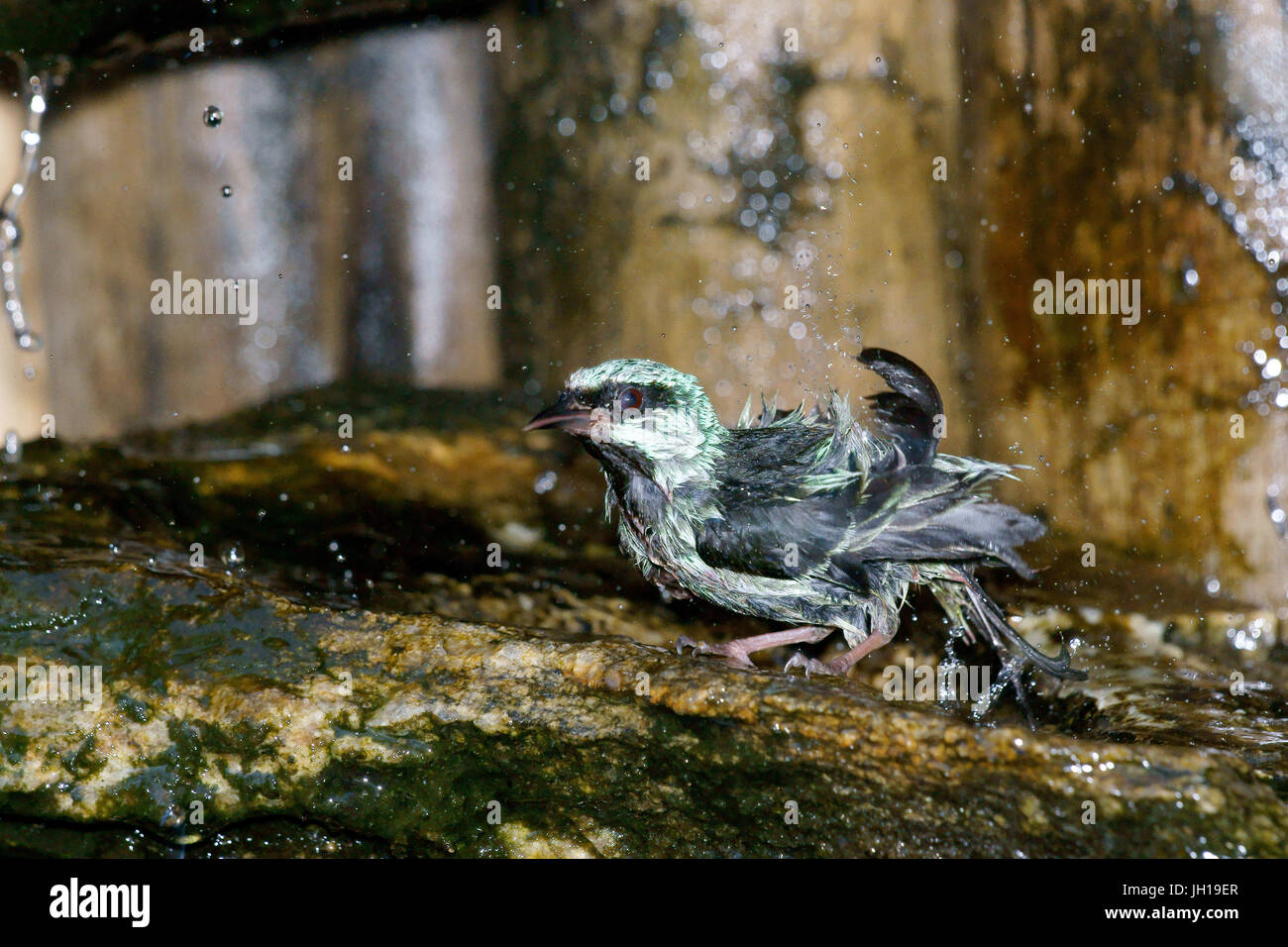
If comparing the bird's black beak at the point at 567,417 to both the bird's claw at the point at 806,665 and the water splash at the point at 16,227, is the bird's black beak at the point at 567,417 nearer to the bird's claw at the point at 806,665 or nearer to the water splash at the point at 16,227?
the bird's claw at the point at 806,665

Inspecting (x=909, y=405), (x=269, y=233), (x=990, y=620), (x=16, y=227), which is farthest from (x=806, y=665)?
(x=16, y=227)

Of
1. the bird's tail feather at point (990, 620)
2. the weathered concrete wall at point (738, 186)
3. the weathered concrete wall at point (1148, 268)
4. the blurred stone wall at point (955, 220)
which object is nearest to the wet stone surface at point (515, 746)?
the bird's tail feather at point (990, 620)

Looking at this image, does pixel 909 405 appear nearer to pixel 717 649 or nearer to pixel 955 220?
pixel 717 649

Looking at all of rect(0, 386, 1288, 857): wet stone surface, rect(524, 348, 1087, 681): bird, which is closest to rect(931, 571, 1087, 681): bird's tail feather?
rect(524, 348, 1087, 681): bird

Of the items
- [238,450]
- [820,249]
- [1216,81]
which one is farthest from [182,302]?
[1216,81]

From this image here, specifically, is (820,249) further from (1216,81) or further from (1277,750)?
(1277,750)

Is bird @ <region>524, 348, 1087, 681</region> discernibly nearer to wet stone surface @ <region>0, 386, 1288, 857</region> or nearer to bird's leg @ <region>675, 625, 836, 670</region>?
bird's leg @ <region>675, 625, 836, 670</region>

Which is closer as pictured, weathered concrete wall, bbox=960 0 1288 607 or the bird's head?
the bird's head
